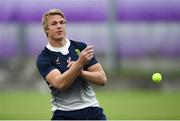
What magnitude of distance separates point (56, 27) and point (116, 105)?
6.01 meters

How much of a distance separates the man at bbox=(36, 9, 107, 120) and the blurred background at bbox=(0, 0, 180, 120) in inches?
221

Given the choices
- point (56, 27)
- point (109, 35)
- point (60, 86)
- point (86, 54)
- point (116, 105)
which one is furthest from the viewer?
point (109, 35)

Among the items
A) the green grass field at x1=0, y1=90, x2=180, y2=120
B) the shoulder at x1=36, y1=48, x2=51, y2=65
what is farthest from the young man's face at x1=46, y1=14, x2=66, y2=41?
the green grass field at x1=0, y1=90, x2=180, y2=120

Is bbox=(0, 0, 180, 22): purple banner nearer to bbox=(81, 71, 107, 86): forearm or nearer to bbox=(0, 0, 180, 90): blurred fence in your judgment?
bbox=(0, 0, 180, 90): blurred fence

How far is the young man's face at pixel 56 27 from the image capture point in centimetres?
422

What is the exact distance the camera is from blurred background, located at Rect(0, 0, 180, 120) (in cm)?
1008

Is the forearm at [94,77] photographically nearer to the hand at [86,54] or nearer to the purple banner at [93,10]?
the hand at [86,54]

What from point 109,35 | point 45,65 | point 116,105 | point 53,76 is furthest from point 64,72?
point 109,35

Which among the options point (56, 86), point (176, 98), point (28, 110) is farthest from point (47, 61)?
point (176, 98)

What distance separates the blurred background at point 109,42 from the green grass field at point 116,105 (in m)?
0.02

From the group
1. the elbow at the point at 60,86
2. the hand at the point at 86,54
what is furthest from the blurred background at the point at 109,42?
the hand at the point at 86,54

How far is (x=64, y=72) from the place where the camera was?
4.15m

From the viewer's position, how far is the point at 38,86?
10.8 m

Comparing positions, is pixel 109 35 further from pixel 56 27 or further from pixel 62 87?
pixel 62 87
